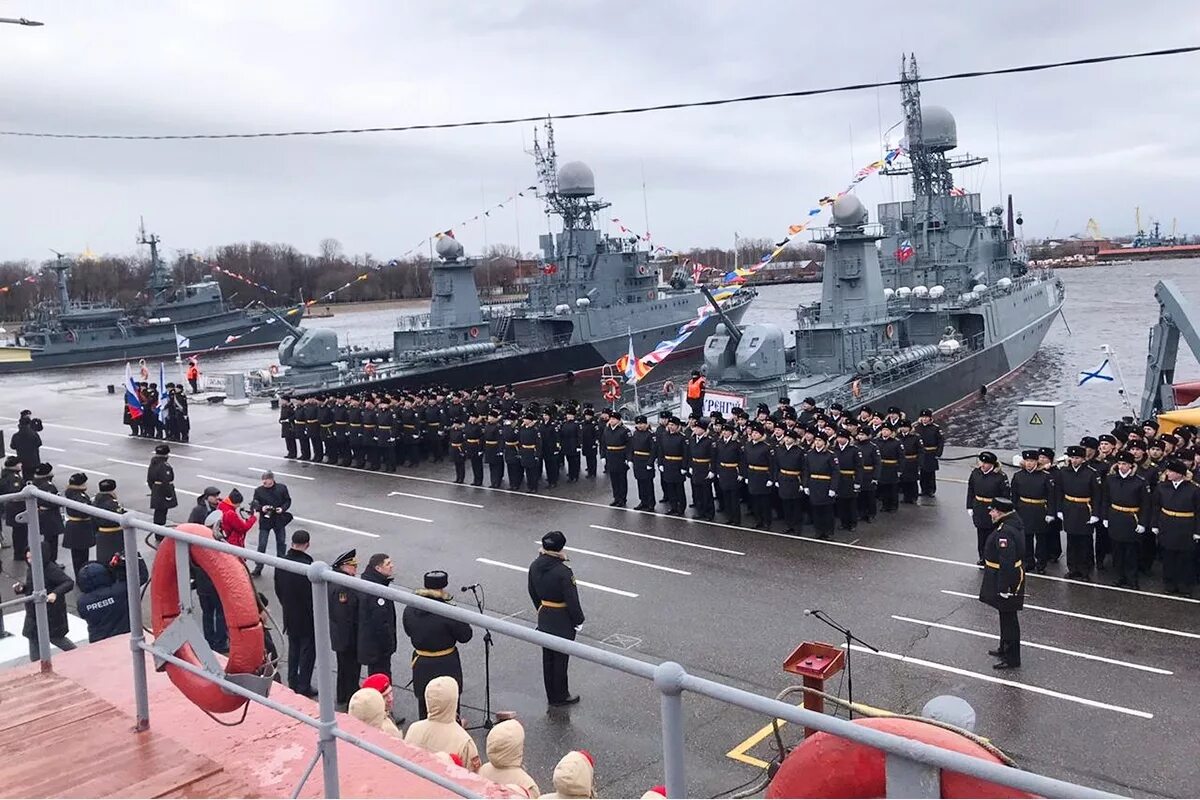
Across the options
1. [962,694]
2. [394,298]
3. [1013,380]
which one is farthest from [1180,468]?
[394,298]

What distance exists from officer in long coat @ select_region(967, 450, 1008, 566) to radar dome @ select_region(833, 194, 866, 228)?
15.8m

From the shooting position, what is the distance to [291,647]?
8.16m

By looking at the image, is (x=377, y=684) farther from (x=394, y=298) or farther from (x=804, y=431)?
(x=394, y=298)

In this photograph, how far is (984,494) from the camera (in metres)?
11.4

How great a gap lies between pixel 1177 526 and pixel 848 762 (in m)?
9.43

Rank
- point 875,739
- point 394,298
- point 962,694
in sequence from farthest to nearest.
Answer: point 394,298 → point 962,694 → point 875,739

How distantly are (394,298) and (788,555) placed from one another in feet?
351

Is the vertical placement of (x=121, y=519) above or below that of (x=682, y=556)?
above

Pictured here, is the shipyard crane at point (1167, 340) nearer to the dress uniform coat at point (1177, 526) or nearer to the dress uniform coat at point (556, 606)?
the dress uniform coat at point (1177, 526)

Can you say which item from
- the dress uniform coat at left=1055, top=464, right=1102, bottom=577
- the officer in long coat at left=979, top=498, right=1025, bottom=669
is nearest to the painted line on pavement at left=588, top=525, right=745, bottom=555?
the dress uniform coat at left=1055, top=464, right=1102, bottom=577

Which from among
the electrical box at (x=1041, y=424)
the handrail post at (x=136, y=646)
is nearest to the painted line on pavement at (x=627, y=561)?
the electrical box at (x=1041, y=424)

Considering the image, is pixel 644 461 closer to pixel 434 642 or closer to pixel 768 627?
pixel 768 627

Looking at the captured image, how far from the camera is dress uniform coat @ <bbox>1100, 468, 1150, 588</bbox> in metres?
10.4

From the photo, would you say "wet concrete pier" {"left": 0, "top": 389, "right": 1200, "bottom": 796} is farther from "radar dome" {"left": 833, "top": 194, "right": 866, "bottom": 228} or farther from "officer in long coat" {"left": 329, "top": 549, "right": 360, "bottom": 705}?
"radar dome" {"left": 833, "top": 194, "right": 866, "bottom": 228}
